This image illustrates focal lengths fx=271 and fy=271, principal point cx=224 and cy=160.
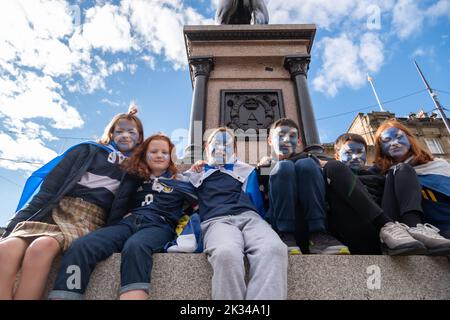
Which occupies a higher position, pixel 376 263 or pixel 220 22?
pixel 220 22

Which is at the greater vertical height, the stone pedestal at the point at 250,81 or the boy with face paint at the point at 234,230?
the stone pedestal at the point at 250,81

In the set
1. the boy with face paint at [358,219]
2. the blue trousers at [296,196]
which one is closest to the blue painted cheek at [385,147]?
the boy with face paint at [358,219]

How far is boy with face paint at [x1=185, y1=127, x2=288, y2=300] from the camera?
1.27m

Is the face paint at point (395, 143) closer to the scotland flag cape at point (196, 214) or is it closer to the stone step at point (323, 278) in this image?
the stone step at point (323, 278)

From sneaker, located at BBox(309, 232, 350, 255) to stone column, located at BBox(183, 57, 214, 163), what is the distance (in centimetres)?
223

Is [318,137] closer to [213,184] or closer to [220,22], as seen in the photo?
[213,184]

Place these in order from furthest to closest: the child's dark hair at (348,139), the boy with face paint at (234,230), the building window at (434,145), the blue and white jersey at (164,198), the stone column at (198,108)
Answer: the building window at (434,145)
the stone column at (198,108)
the child's dark hair at (348,139)
the blue and white jersey at (164,198)
the boy with face paint at (234,230)

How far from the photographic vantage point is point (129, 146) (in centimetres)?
245

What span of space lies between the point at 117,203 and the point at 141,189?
9.2 inches

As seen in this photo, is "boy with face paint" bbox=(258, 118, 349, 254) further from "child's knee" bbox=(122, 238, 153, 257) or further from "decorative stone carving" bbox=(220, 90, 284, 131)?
"decorative stone carving" bbox=(220, 90, 284, 131)

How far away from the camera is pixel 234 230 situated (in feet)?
5.41

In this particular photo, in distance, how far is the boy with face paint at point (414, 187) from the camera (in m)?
1.59
